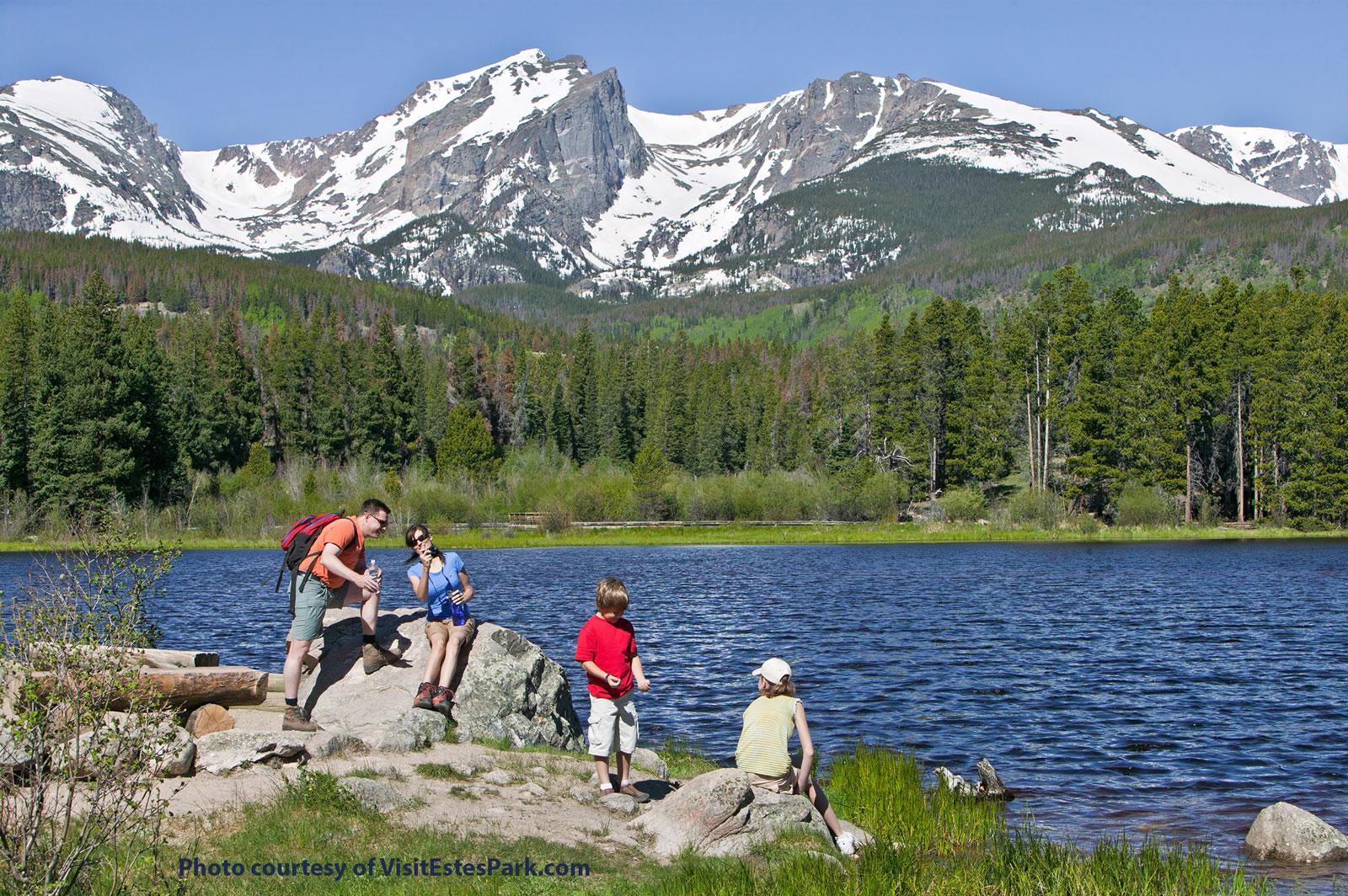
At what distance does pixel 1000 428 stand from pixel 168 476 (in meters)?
70.8

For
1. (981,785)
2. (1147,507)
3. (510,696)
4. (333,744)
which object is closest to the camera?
(333,744)

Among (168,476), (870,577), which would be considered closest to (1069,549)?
(870,577)

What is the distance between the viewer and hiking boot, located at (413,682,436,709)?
1535cm

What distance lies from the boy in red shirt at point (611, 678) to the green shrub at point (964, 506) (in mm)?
83347

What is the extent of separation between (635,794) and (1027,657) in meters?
20.8

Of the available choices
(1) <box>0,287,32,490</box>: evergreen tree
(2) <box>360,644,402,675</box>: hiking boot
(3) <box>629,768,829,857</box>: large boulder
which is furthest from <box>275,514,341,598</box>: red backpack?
(1) <box>0,287,32,490</box>: evergreen tree

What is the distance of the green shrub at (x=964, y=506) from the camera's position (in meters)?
93.6

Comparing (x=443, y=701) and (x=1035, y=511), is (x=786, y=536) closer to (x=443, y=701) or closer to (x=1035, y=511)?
(x=1035, y=511)

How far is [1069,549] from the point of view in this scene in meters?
Result: 75.8

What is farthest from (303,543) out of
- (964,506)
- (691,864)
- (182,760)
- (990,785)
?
(964,506)

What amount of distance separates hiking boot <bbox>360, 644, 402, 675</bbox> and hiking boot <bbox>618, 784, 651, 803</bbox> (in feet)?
15.1

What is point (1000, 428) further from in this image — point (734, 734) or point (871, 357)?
point (734, 734)

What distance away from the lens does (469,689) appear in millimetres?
16141

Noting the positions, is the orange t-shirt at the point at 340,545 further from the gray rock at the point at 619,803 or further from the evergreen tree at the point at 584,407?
the evergreen tree at the point at 584,407
